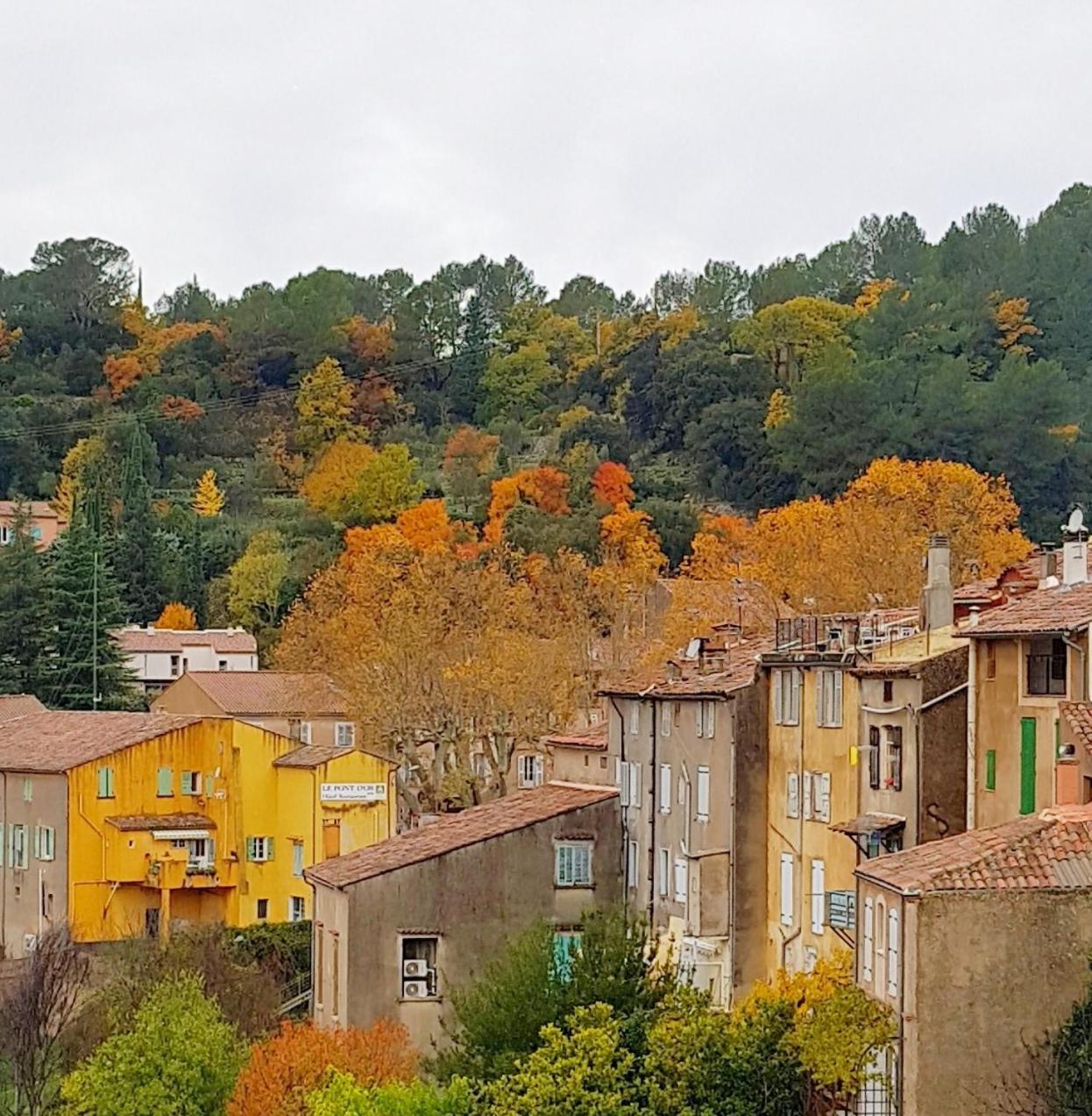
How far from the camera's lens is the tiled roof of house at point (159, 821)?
63938mm

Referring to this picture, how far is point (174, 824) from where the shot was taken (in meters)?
64.8

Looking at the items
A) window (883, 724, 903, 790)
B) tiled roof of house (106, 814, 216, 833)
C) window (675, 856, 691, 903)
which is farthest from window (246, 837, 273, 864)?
window (883, 724, 903, 790)

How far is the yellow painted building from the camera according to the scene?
43719mm

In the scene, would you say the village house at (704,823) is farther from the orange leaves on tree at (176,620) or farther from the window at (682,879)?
the orange leaves on tree at (176,620)

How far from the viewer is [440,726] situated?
69.3 meters

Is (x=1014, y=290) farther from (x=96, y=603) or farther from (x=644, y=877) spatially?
(x=644, y=877)

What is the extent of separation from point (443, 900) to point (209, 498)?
299 feet

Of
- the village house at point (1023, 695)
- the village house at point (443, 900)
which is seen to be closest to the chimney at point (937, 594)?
the village house at point (1023, 695)

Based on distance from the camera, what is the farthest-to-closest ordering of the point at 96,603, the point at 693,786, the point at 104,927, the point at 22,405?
1. the point at 22,405
2. the point at 96,603
3. the point at 104,927
4. the point at 693,786

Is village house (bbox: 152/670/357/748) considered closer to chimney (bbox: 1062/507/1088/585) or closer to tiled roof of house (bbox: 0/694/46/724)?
tiled roof of house (bbox: 0/694/46/724)

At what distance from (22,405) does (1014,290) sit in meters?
62.2

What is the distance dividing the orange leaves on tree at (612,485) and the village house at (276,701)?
33.7 meters

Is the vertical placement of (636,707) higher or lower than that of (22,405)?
lower

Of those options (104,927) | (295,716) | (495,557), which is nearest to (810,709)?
(104,927)
